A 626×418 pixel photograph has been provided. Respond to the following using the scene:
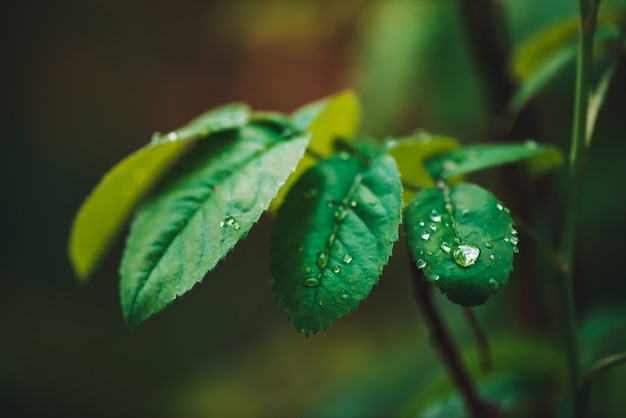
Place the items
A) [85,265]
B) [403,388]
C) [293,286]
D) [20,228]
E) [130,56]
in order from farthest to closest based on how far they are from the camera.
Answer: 1. [130,56]
2. [20,228]
3. [403,388]
4. [85,265]
5. [293,286]

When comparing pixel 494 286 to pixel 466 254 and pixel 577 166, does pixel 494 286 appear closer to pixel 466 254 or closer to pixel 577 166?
pixel 466 254

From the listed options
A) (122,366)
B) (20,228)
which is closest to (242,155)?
(122,366)

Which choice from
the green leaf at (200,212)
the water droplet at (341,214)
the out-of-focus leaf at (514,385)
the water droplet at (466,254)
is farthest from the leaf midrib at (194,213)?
the out-of-focus leaf at (514,385)

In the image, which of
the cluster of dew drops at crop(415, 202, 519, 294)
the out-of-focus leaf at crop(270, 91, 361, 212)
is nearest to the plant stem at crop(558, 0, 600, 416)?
the cluster of dew drops at crop(415, 202, 519, 294)

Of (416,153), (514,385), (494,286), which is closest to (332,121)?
(416,153)

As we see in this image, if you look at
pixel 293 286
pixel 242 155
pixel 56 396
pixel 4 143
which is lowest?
pixel 293 286

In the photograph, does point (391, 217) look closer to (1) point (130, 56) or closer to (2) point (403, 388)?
(2) point (403, 388)
